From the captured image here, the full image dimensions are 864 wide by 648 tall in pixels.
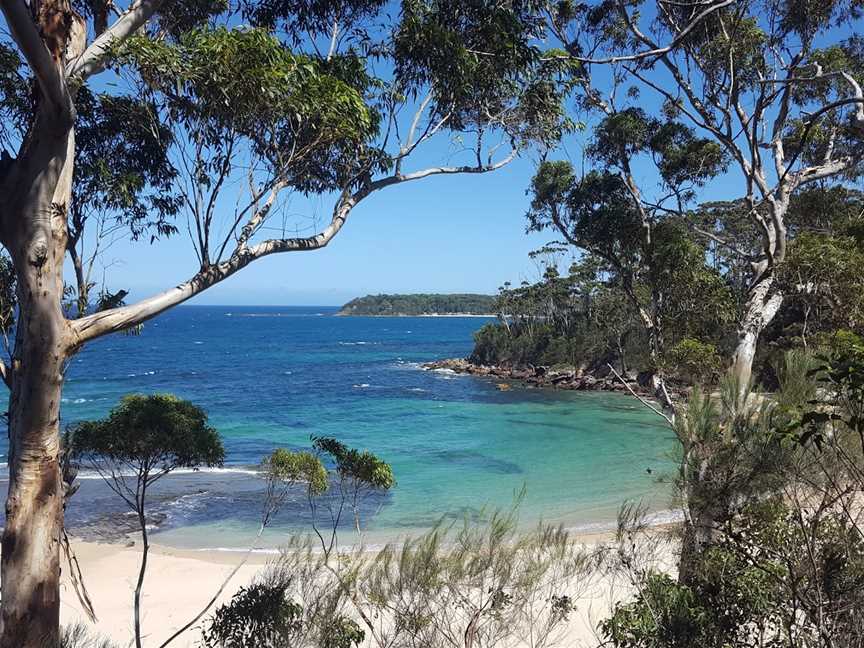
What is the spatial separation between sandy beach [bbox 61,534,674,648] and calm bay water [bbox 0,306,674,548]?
1.24 meters

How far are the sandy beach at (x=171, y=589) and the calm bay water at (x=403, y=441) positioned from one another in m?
1.24

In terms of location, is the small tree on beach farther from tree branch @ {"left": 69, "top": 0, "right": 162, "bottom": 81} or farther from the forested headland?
the forested headland

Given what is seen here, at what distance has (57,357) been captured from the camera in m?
4.82

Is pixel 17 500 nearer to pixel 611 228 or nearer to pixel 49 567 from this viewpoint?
pixel 49 567

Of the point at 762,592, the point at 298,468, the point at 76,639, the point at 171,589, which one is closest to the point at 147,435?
the point at 298,468

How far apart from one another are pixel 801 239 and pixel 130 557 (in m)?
13.5

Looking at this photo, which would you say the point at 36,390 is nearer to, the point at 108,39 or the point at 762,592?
the point at 108,39

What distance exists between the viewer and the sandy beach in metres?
8.82

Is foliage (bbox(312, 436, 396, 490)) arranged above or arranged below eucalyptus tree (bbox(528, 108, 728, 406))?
below

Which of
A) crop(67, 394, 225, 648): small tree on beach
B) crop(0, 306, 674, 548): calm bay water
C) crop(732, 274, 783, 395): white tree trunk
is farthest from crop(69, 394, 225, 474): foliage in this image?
crop(732, 274, 783, 395): white tree trunk

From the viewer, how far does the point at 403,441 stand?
25.7 metres

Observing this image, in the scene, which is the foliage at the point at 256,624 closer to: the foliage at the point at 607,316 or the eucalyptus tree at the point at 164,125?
the eucalyptus tree at the point at 164,125

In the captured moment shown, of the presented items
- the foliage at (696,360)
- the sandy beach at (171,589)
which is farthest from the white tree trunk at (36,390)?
the foliage at (696,360)

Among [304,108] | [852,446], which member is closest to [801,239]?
[852,446]
